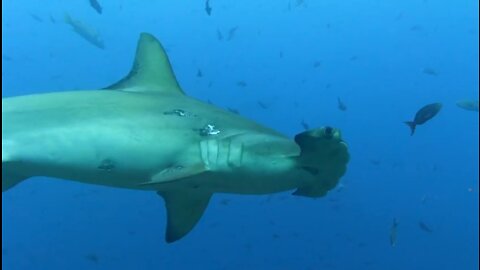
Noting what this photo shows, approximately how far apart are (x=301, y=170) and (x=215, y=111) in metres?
0.73


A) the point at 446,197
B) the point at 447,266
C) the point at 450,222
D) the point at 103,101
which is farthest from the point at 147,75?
the point at 446,197

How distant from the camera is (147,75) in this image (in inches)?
145

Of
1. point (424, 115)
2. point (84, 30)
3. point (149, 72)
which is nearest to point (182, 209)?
point (149, 72)

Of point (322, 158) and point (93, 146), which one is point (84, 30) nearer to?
point (93, 146)

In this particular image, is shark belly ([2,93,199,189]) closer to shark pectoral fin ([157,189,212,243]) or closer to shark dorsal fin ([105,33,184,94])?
shark pectoral fin ([157,189,212,243])

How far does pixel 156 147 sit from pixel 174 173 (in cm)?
22

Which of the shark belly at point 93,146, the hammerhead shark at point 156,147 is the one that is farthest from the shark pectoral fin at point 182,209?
the shark belly at point 93,146

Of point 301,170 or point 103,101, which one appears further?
point 103,101

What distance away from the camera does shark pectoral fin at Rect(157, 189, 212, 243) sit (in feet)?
11.6

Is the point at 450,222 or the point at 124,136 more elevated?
the point at 124,136

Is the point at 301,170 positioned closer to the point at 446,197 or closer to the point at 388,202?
the point at 388,202

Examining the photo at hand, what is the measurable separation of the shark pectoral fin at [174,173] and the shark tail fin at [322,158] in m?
0.48

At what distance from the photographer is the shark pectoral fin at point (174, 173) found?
277cm

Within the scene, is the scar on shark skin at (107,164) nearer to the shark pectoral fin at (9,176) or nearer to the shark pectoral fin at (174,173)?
the shark pectoral fin at (174,173)
